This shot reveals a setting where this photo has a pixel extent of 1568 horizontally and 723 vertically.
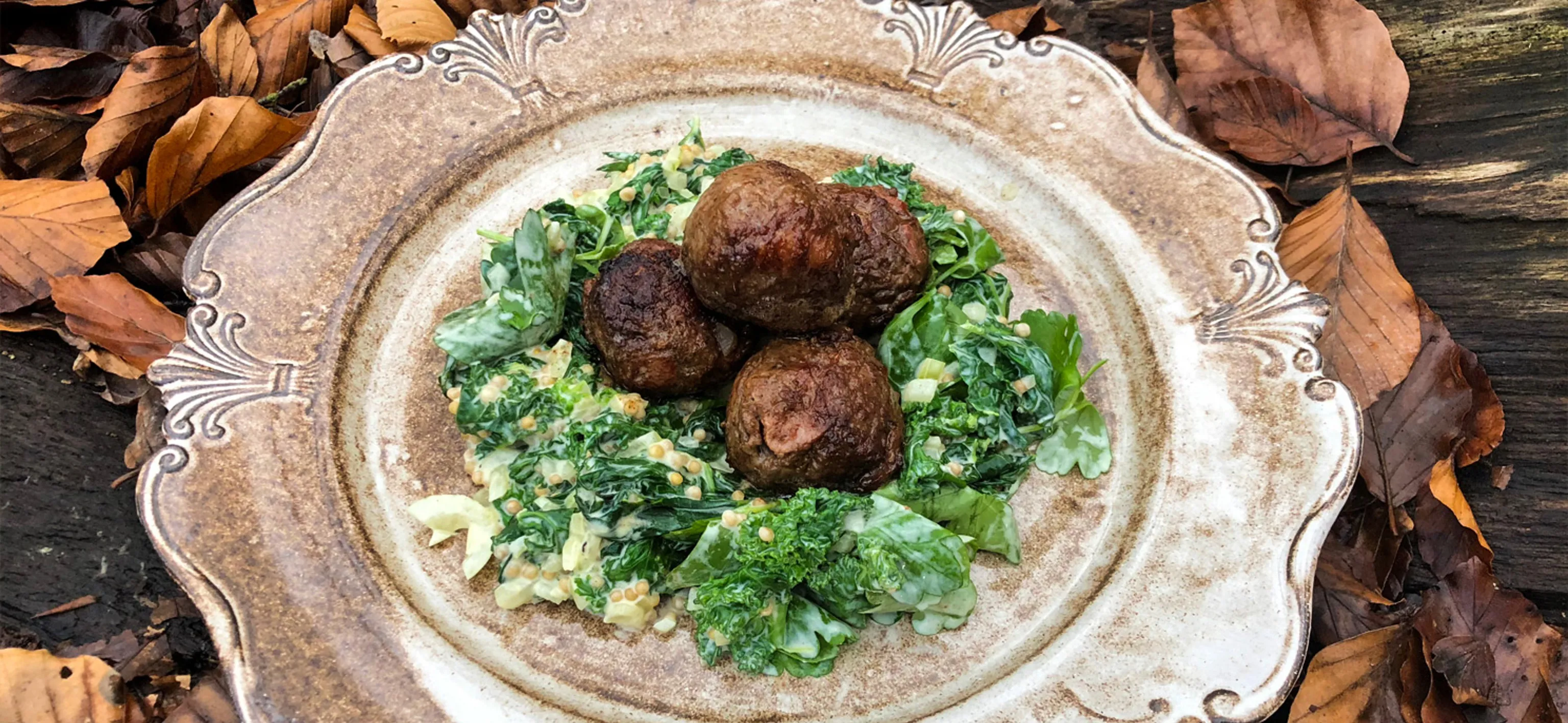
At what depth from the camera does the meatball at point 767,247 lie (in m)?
3.53

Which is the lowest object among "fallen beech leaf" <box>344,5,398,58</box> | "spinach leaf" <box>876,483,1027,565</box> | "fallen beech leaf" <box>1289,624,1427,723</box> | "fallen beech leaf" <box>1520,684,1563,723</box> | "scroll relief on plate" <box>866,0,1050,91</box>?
"fallen beech leaf" <box>1520,684,1563,723</box>

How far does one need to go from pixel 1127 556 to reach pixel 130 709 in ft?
13.2

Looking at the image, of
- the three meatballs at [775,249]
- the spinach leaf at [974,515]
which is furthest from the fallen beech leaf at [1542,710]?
the three meatballs at [775,249]

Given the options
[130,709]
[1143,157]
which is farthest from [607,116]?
[130,709]

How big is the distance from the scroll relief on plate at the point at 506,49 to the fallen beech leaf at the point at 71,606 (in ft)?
9.03

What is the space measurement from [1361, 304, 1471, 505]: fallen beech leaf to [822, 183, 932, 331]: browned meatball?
2149 millimetres

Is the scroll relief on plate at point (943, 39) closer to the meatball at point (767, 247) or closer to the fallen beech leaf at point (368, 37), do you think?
the meatball at point (767, 247)

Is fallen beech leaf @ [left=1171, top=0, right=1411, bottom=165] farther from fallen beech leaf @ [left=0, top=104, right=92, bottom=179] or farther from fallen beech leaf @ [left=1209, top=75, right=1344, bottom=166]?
fallen beech leaf @ [left=0, top=104, right=92, bottom=179]

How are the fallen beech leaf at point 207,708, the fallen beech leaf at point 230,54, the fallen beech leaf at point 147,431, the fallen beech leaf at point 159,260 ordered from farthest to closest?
the fallen beech leaf at point 230,54
the fallen beech leaf at point 159,260
the fallen beech leaf at point 147,431
the fallen beech leaf at point 207,708

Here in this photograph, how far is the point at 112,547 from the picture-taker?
13.8 ft

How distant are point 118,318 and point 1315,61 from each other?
5909mm

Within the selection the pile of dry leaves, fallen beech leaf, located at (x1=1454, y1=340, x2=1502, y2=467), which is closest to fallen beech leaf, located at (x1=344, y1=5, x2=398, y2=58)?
the pile of dry leaves

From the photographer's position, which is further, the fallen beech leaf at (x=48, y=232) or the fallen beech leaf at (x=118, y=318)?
the fallen beech leaf at (x=48, y=232)

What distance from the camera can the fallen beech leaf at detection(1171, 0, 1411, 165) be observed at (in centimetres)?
501
